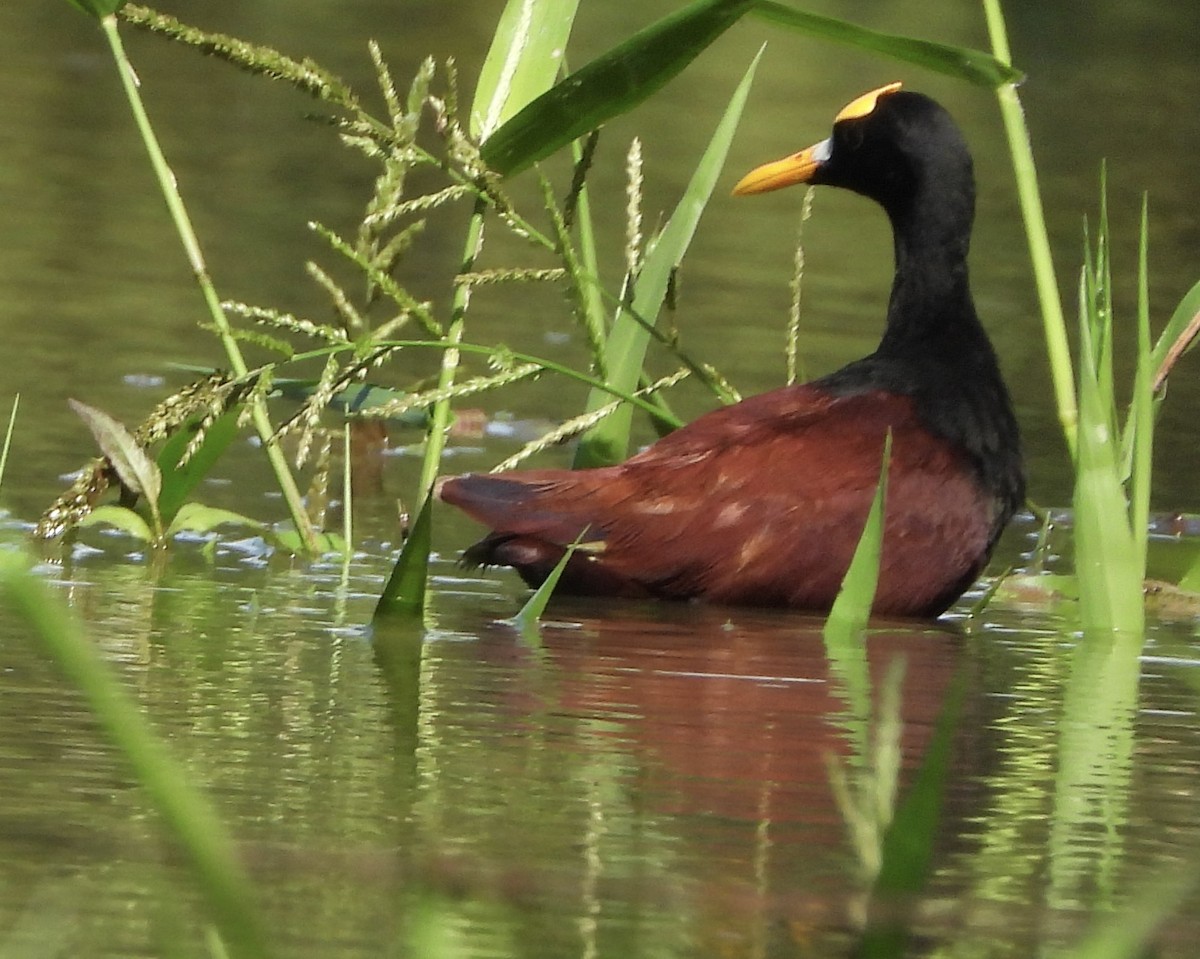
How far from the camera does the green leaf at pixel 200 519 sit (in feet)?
15.0

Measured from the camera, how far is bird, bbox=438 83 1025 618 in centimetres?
440

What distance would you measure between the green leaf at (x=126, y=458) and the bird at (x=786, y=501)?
0.56 meters

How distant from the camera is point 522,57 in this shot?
4.17m

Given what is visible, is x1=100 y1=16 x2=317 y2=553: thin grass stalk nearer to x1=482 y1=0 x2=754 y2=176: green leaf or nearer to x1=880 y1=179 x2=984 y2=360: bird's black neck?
x1=482 y1=0 x2=754 y2=176: green leaf

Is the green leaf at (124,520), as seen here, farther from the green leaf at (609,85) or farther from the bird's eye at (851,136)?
the bird's eye at (851,136)

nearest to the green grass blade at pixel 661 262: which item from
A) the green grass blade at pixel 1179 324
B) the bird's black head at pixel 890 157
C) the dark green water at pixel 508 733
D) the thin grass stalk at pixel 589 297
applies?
the thin grass stalk at pixel 589 297

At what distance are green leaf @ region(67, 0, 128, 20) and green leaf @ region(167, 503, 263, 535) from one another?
0.96 meters

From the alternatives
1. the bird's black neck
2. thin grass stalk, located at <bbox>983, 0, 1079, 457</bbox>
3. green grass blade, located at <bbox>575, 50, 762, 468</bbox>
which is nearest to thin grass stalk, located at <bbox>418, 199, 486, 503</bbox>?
green grass blade, located at <bbox>575, 50, 762, 468</bbox>

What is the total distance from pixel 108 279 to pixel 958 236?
126 inches

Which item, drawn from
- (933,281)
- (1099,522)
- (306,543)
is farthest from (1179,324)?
(306,543)

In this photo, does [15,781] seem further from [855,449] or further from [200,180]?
[200,180]

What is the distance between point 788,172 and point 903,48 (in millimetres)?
2060

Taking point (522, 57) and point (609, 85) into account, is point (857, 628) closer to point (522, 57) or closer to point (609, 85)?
point (609, 85)

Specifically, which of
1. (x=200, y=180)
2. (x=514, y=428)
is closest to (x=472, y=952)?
(x=514, y=428)
